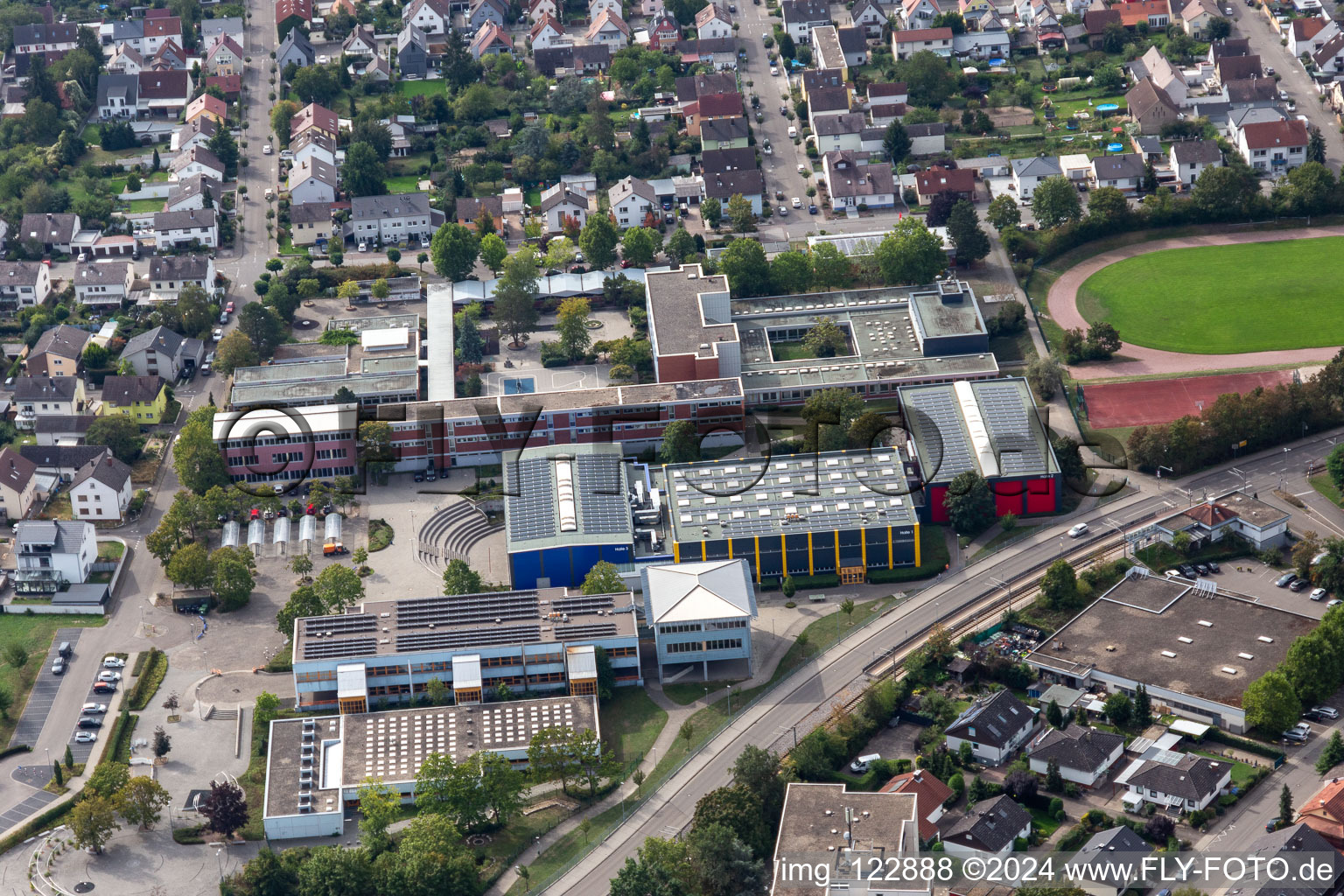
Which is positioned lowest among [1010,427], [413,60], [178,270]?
[1010,427]

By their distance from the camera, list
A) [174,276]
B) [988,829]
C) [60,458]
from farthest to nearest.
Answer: [174,276]
[60,458]
[988,829]

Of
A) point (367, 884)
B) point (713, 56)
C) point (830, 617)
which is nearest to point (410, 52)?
point (713, 56)

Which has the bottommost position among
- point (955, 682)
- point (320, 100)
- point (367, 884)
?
point (367, 884)

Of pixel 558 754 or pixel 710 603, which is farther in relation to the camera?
pixel 710 603

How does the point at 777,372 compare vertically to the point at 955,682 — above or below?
above

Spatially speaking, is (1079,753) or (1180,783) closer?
(1180,783)

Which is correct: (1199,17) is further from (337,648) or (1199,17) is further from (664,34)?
(337,648)

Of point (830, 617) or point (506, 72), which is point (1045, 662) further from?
point (506, 72)

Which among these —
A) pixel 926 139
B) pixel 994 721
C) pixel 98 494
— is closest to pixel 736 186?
pixel 926 139
